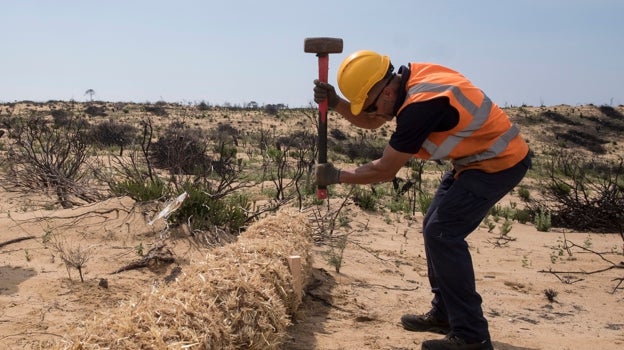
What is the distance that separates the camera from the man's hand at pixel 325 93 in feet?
13.8

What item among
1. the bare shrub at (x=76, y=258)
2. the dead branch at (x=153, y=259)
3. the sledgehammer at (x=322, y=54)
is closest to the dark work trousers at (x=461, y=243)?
the sledgehammer at (x=322, y=54)

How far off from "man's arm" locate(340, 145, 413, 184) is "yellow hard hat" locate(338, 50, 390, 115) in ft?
1.29

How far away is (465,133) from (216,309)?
1723 mm

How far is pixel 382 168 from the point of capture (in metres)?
3.37

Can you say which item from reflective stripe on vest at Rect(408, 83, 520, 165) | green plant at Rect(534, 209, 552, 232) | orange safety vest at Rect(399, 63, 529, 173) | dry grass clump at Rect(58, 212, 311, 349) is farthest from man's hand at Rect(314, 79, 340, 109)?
green plant at Rect(534, 209, 552, 232)

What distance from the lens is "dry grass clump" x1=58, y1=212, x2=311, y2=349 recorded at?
7.69 feet

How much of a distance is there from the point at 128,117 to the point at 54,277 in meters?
29.5

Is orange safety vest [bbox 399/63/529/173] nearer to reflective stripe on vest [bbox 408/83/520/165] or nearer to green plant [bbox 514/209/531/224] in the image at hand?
reflective stripe on vest [bbox 408/83/520/165]

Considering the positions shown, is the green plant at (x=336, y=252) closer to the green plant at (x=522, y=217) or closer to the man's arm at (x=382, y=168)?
the man's arm at (x=382, y=168)

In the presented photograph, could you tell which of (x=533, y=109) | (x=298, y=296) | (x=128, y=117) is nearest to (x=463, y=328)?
(x=298, y=296)

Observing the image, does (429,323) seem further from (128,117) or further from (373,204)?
(128,117)

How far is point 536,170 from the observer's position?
2006 cm

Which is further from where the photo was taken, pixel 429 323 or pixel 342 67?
pixel 429 323

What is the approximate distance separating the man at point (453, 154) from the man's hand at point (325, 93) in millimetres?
573
